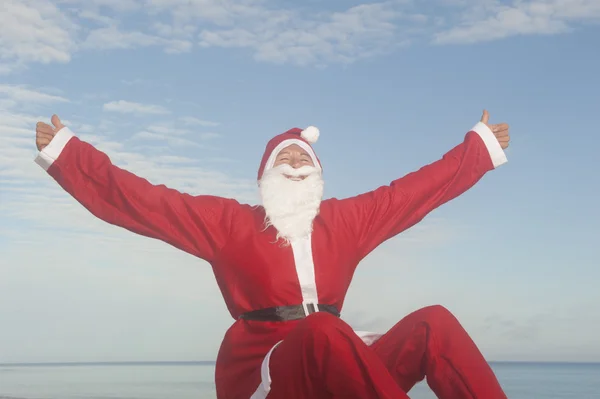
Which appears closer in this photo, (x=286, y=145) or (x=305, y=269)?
(x=305, y=269)

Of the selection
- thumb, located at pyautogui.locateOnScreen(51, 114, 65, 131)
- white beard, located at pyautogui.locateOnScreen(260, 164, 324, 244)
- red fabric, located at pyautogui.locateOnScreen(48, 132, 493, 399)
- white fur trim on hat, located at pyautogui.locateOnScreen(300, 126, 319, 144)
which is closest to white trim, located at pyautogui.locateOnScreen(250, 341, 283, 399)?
red fabric, located at pyautogui.locateOnScreen(48, 132, 493, 399)

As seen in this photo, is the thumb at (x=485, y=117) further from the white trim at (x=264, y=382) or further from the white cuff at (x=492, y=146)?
the white trim at (x=264, y=382)

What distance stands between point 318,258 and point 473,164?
0.90 m

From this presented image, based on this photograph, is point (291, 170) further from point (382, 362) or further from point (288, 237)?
point (382, 362)

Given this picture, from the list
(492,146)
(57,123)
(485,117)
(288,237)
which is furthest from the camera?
(485,117)

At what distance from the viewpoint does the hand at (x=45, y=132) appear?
2.97m

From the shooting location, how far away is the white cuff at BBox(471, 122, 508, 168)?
3.28 meters

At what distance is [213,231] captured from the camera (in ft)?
9.35

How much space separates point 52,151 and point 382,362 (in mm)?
1555

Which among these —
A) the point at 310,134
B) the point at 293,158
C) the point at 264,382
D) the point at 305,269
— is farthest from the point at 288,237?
the point at 264,382

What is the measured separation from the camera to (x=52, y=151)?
2.94 m

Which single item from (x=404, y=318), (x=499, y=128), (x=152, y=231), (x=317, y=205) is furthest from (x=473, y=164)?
(x=152, y=231)

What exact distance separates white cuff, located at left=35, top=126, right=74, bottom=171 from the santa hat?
0.80 meters

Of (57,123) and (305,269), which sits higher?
(57,123)
